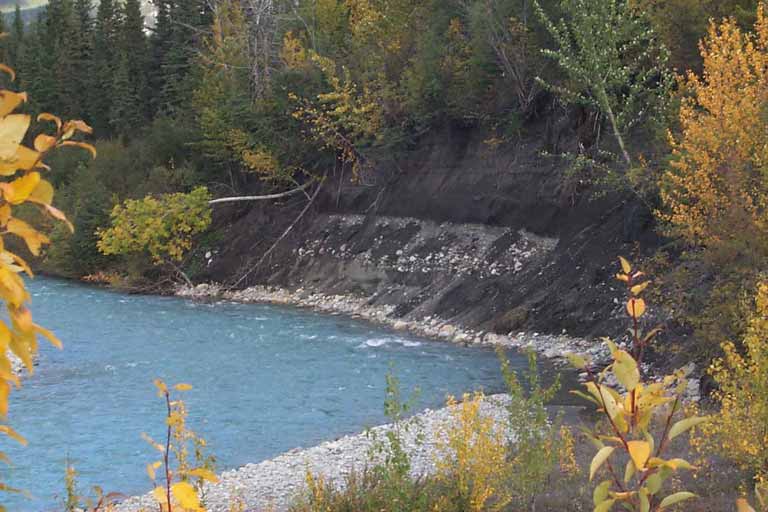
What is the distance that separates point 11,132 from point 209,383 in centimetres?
1562

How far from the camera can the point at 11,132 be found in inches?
62.6

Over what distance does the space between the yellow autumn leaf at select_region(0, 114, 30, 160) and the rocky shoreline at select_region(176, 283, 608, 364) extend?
12.6m

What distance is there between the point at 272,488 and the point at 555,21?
1788 centimetres

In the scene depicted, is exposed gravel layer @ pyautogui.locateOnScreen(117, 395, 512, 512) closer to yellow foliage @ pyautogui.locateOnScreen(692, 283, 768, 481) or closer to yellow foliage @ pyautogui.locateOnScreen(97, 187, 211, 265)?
yellow foliage @ pyautogui.locateOnScreen(692, 283, 768, 481)

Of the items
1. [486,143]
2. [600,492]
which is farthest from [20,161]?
[486,143]

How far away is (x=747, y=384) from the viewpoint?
773 cm

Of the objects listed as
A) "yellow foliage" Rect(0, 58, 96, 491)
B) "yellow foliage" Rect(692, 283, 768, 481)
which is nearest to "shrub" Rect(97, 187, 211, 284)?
"yellow foliage" Rect(692, 283, 768, 481)

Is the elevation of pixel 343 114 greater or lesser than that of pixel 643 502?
greater

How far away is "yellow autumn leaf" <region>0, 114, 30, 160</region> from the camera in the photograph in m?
1.58

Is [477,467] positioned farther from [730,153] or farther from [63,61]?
[63,61]

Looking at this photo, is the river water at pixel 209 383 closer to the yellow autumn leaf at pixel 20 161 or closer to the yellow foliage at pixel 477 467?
the yellow foliage at pixel 477 467

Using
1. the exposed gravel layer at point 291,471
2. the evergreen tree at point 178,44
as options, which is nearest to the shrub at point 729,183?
the exposed gravel layer at point 291,471

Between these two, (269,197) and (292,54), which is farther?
(292,54)

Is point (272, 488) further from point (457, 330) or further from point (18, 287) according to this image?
point (457, 330)
